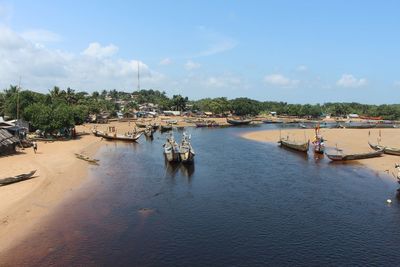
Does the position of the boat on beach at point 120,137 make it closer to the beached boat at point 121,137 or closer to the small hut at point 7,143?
the beached boat at point 121,137

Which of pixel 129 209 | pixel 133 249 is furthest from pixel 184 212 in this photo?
pixel 133 249

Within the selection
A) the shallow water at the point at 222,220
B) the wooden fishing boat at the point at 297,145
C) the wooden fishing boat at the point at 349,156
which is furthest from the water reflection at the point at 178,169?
the wooden fishing boat at the point at 297,145

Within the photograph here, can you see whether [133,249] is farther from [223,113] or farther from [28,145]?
[223,113]

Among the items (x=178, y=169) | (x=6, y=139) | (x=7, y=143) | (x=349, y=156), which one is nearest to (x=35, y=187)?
(x=7, y=143)

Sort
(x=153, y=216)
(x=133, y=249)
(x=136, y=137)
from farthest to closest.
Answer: (x=136, y=137) → (x=153, y=216) → (x=133, y=249)

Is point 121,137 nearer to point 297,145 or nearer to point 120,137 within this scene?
point 120,137

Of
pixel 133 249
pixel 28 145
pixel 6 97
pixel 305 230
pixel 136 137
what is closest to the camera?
pixel 133 249

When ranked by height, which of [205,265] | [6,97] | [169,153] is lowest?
[205,265]

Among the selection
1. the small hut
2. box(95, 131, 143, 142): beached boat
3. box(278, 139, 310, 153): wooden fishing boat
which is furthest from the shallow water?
box(95, 131, 143, 142): beached boat
